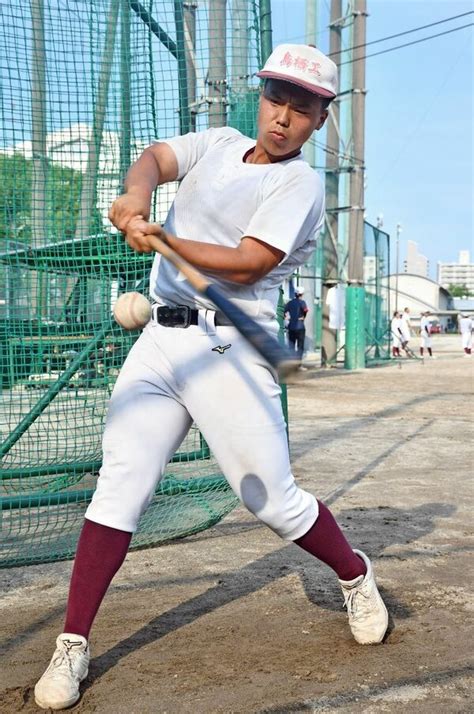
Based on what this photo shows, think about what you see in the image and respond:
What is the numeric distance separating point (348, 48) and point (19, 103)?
17998 mm

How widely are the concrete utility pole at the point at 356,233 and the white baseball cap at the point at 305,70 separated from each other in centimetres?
1850

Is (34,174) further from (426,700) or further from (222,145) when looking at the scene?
(426,700)

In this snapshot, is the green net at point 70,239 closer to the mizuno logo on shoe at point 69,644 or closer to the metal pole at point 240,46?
the metal pole at point 240,46

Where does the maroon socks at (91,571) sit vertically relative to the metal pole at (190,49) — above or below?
below

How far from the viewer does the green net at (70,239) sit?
4.66 metres

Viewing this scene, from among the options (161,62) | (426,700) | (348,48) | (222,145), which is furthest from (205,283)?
(348,48)

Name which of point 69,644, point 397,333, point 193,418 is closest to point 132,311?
point 193,418

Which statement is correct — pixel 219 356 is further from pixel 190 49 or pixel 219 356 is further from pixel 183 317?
pixel 190 49

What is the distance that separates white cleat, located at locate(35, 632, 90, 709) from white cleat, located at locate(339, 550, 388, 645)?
983 mm

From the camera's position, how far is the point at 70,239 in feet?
16.1

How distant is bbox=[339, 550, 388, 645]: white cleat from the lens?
316 centimetres

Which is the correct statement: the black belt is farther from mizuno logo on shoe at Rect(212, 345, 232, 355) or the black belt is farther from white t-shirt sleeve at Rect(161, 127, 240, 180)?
white t-shirt sleeve at Rect(161, 127, 240, 180)

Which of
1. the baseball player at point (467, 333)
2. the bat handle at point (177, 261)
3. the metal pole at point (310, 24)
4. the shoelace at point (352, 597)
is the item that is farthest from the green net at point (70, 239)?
the baseball player at point (467, 333)

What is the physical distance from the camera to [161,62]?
5.13 meters
